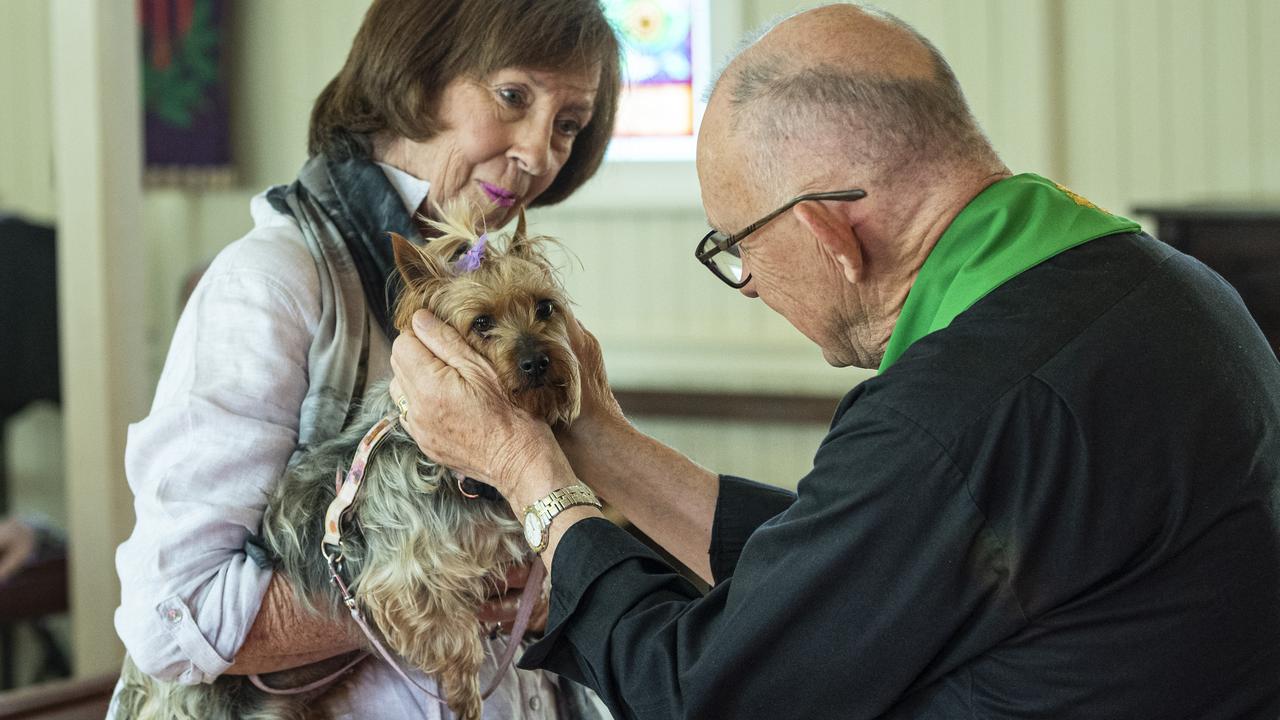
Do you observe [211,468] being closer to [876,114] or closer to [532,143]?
[532,143]

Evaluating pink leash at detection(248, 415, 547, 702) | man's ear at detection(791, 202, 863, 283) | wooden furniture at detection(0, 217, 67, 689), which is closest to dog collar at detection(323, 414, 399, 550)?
pink leash at detection(248, 415, 547, 702)

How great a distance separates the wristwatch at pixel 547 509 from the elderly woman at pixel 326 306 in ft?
1.18

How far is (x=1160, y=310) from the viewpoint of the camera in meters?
1.14

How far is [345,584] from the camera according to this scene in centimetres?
160

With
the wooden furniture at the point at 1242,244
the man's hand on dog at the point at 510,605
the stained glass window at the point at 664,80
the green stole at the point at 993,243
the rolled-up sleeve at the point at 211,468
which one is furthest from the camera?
the stained glass window at the point at 664,80

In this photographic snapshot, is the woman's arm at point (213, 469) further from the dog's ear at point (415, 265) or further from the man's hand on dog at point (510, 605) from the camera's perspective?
the man's hand on dog at point (510, 605)

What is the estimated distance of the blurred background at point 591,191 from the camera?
141 inches

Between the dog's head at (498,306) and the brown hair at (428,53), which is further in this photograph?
the brown hair at (428,53)

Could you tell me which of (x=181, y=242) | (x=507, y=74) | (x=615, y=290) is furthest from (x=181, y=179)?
(x=507, y=74)

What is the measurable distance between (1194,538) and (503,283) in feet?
3.02

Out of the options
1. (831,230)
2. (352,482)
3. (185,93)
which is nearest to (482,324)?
(352,482)

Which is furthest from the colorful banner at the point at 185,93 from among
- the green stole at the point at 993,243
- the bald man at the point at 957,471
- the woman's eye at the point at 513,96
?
the green stole at the point at 993,243

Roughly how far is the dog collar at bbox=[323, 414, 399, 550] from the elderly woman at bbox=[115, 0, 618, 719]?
0.25 feet

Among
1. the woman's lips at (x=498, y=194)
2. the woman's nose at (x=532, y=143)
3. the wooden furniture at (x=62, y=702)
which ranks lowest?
the wooden furniture at (x=62, y=702)
